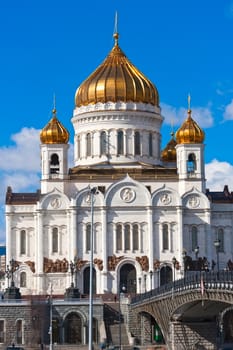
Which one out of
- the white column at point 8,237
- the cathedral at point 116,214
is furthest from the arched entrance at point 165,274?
the white column at point 8,237

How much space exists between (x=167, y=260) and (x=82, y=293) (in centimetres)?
794

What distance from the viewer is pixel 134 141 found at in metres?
90.0

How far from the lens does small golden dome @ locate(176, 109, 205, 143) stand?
86.6 metres

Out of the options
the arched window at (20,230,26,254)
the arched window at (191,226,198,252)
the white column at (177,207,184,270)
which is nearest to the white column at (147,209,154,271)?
the white column at (177,207,184,270)

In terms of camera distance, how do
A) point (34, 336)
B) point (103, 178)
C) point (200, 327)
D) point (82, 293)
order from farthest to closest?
point (103, 178) → point (82, 293) → point (34, 336) → point (200, 327)

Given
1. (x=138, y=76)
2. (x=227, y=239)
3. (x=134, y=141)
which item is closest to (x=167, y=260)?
(x=227, y=239)

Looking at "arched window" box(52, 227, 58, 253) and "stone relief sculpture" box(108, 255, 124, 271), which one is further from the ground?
"arched window" box(52, 227, 58, 253)

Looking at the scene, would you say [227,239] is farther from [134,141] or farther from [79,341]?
[79,341]

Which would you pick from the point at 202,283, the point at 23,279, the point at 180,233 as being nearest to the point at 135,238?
the point at 180,233

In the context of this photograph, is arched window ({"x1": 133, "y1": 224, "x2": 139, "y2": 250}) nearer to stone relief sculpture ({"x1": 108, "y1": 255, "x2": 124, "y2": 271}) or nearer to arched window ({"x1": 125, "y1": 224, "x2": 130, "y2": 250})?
arched window ({"x1": 125, "y1": 224, "x2": 130, "y2": 250})

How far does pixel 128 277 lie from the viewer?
272 ft

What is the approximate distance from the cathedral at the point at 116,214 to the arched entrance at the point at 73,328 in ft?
25.2

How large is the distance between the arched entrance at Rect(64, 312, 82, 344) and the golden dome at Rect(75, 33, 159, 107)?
25041mm

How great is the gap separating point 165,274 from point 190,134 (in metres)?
13.1
